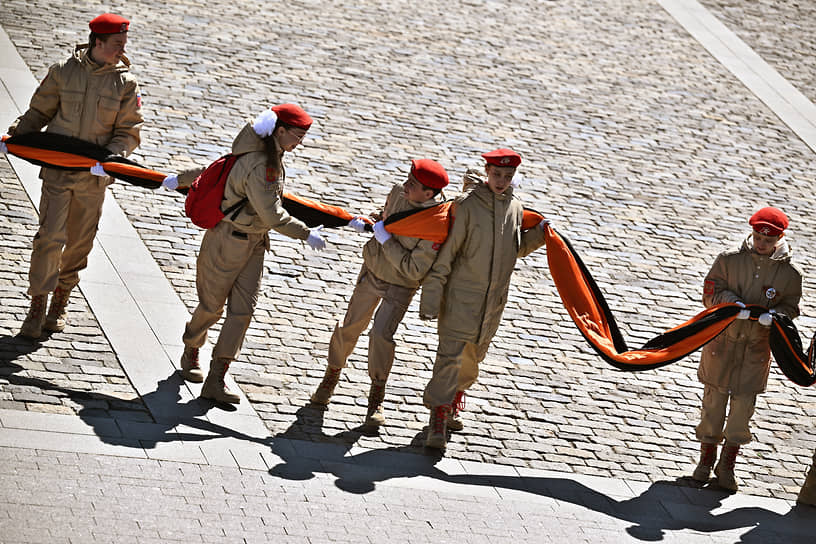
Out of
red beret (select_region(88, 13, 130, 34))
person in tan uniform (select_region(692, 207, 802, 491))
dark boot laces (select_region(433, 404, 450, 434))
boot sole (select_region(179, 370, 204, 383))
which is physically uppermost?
red beret (select_region(88, 13, 130, 34))

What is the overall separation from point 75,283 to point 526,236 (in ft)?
11.1

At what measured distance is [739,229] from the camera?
13656 millimetres

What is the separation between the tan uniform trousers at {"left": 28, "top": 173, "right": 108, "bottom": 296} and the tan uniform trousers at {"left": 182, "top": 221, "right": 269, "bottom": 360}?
0.97 meters

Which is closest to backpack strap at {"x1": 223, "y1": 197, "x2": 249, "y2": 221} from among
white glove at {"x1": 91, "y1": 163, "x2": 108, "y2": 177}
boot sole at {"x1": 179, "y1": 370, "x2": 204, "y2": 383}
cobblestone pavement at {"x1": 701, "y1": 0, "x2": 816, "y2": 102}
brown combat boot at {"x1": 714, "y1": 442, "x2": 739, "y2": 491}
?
white glove at {"x1": 91, "y1": 163, "x2": 108, "y2": 177}

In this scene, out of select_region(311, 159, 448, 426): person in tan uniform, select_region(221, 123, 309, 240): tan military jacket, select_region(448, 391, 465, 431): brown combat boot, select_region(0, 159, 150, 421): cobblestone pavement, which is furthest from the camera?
select_region(448, 391, 465, 431): brown combat boot

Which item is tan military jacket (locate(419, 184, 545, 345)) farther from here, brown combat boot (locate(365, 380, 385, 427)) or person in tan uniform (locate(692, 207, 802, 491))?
person in tan uniform (locate(692, 207, 802, 491))

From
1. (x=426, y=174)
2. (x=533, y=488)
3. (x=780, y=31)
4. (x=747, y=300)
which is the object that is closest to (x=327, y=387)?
(x=533, y=488)

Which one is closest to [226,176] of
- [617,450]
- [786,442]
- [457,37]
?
[617,450]

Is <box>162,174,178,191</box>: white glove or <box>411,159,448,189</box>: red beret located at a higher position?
<box>411,159,448,189</box>: red beret

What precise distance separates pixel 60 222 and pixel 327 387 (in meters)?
2.25

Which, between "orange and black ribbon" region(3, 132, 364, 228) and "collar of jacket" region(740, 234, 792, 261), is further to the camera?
"collar of jacket" region(740, 234, 792, 261)

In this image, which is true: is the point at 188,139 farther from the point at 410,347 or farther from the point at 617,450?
the point at 617,450

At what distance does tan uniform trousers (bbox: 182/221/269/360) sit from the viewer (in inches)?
319

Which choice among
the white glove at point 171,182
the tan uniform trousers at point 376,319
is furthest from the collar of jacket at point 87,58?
the tan uniform trousers at point 376,319
